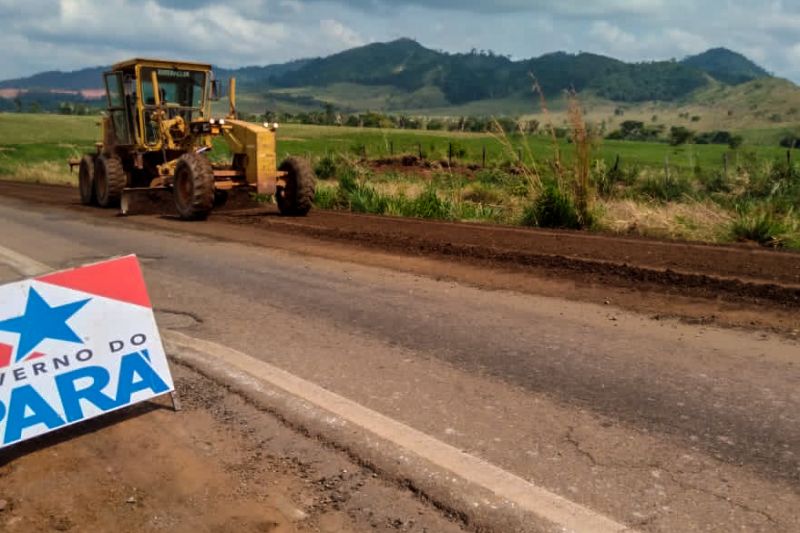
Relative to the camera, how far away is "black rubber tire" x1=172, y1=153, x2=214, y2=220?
1345cm

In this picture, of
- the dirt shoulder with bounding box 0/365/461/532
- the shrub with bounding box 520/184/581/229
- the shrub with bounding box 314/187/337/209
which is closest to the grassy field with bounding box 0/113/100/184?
the shrub with bounding box 314/187/337/209

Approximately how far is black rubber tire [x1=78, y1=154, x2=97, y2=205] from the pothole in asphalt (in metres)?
12.6

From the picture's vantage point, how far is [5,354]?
12.6ft

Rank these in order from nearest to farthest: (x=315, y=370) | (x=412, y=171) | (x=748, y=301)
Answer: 1. (x=315, y=370)
2. (x=748, y=301)
3. (x=412, y=171)

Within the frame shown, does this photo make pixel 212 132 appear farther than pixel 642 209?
Yes

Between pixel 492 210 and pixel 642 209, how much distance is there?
2879 millimetres

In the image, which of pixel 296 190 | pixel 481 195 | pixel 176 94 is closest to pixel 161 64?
pixel 176 94

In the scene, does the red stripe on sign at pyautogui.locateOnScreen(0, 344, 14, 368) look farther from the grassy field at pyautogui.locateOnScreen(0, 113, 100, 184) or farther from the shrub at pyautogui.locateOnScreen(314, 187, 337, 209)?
the grassy field at pyautogui.locateOnScreen(0, 113, 100, 184)

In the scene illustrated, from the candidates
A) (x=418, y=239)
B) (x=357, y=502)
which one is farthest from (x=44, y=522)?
(x=418, y=239)

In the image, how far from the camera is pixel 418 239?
35.8ft

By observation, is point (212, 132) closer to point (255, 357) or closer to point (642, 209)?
point (642, 209)

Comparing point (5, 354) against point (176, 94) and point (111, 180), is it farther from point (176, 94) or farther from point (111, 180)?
point (111, 180)

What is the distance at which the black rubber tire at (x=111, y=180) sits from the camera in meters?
16.7

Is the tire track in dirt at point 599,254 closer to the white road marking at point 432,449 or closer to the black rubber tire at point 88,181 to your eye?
the white road marking at point 432,449
